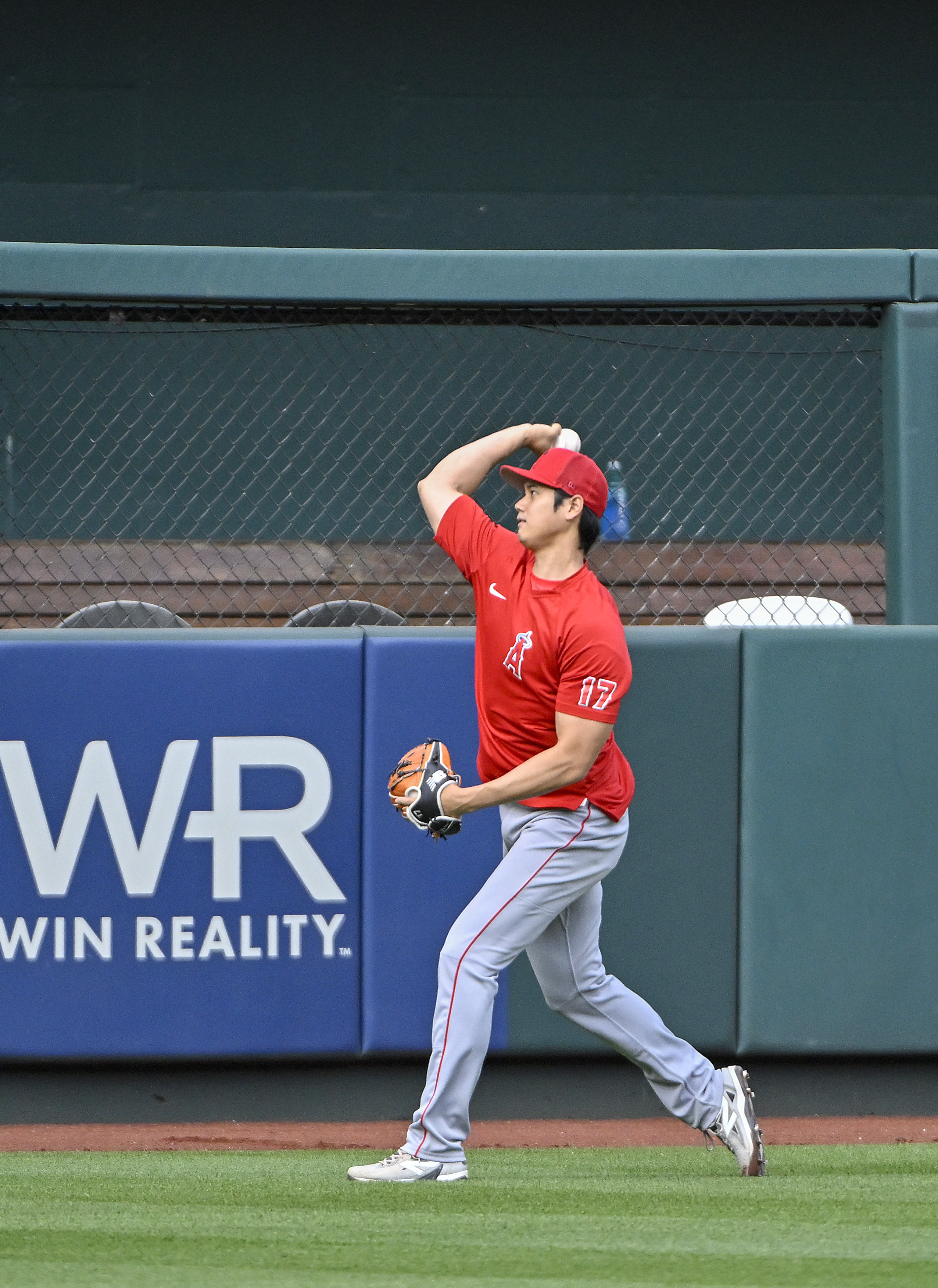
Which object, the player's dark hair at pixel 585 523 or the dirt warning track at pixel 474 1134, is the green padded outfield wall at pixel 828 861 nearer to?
the dirt warning track at pixel 474 1134

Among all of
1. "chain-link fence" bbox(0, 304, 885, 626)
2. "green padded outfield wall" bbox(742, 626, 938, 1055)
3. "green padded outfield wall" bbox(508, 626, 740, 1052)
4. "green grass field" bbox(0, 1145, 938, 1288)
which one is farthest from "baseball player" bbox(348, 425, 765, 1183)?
"chain-link fence" bbox(0, 304, 885, 626)

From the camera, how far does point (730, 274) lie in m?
4.55

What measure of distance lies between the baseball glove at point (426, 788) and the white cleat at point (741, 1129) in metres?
0.93

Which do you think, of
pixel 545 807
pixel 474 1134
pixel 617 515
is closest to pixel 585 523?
pixel 545 807

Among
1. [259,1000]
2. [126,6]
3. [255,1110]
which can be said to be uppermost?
[126,6]

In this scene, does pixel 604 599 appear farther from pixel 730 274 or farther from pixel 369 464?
pixel 369 464

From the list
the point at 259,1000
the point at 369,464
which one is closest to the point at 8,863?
the point at 259,1000

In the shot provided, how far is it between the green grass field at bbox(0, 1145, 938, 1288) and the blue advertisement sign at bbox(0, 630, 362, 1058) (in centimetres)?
50

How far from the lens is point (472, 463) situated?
3.76 metres

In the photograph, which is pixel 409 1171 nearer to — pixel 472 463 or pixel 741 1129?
pixel 741 1129

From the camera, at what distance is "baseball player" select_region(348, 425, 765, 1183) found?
3.33m

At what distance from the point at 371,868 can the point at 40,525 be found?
4173 millimetres

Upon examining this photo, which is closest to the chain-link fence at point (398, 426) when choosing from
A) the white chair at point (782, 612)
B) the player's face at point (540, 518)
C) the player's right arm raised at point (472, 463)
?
the white chair at point (782, 612)

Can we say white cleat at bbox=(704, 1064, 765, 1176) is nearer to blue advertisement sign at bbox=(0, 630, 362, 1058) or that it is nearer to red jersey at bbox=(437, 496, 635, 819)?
red jersey at bbox=(437, 496, 635, 819)
